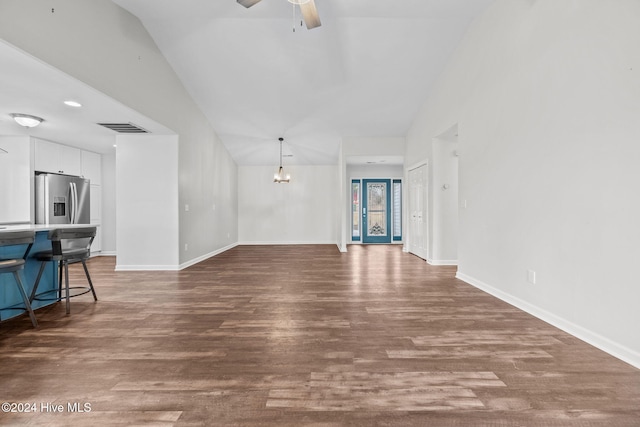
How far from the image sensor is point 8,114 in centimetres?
427

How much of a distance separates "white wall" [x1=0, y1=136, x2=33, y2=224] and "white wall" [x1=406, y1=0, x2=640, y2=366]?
7721 millimetres

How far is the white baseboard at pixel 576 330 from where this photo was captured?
81.0 inches

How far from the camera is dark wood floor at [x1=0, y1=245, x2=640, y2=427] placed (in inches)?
60.4

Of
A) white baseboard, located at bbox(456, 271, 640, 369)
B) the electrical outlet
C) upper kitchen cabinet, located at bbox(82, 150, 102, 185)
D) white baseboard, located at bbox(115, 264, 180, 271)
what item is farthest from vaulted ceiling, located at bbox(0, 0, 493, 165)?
white baseboard, located at bbox(456, 271, 640, 369)

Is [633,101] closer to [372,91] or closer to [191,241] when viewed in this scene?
[372,91]

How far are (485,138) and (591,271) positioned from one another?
2.05m

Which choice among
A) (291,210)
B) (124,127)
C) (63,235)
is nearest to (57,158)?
(124,127)

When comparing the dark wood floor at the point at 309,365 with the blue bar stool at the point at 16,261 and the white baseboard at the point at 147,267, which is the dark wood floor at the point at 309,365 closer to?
the blue bar stool at the point at 16,261

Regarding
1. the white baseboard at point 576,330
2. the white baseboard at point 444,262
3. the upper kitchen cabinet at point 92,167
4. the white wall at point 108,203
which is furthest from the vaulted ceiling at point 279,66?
the white baseboard at point 576,330

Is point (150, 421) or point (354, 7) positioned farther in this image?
point (354, 7)

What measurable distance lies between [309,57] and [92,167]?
574 cm

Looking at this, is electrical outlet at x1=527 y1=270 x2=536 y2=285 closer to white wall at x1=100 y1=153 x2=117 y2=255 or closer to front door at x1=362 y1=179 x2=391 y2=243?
front door at x1=362 y1=179 x2=391 y2=243

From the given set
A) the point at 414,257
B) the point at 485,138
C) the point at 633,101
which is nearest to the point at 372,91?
the point at 485,138

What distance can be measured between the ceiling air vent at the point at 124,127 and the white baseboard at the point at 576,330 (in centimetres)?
586
